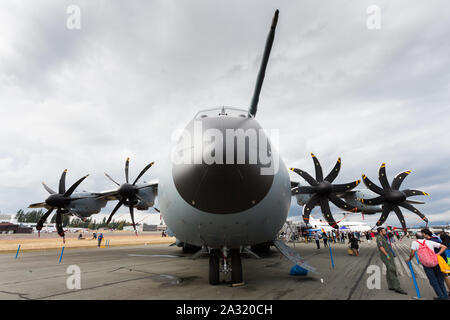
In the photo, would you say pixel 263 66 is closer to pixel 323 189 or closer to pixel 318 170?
pixel 318 170

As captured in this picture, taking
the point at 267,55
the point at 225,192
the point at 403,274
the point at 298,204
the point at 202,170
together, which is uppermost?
the point at 267,55

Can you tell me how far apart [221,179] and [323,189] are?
9710 mm

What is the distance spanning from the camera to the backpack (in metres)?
4.84

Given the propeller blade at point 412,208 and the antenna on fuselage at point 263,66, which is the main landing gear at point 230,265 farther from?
the propeller blade at point 412,208

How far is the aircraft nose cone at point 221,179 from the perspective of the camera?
370 centimetres

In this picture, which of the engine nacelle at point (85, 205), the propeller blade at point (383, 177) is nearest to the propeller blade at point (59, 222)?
the engine nacelle at point (85, 205)

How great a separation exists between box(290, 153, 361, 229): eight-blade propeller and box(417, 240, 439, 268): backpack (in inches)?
266

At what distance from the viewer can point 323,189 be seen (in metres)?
11.8

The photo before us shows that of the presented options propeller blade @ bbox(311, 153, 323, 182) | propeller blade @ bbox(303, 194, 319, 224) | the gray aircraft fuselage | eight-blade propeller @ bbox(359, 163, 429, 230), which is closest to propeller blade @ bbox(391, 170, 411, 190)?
eight-blade propeller @ bbox(359, 163, 429, 230)

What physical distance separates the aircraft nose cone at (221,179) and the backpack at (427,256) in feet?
12.7
